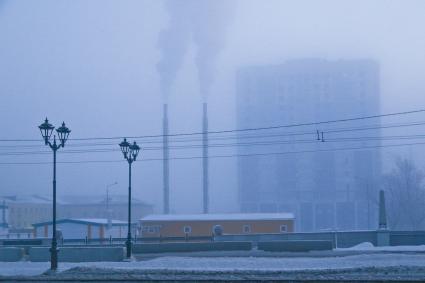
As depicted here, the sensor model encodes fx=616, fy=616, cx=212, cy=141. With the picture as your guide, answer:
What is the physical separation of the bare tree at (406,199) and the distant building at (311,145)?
3320 mm

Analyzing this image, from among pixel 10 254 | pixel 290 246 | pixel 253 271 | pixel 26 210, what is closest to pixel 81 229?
pixel 10 254

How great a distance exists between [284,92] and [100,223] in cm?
4555

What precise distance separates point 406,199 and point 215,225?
32637mm

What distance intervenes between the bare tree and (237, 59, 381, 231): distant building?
332cm

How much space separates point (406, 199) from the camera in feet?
257

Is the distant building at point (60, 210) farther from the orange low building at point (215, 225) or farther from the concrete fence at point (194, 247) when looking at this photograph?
the concrete fence at point (194, 247)

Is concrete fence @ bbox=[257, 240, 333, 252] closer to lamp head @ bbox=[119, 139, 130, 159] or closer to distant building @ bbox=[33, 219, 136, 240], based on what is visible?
lamp head @ bbox=[119, 139, 130, 159]

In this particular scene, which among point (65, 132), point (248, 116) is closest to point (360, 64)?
point (248, 116)

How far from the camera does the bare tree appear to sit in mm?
77562

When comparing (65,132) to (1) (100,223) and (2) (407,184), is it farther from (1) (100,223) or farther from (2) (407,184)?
(2) (407,184)

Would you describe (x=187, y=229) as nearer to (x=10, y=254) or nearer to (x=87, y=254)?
(x=10, y=254)

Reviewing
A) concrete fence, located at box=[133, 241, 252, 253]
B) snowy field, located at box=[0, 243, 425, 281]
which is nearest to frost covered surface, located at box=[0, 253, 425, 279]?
snowy field, located at box=[0, 243, 425, 281]

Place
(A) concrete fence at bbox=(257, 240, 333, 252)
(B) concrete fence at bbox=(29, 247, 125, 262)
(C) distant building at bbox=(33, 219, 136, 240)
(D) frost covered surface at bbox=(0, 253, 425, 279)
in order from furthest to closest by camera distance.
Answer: (C) distant building at bbox=(33, 219, 136, 240) → (A) concrete fence at bbox=(257, 240, 333, 252) → (B) concrete fence at bbox=(29, 247, 125, 262) → (D) frost covered surface at bbox=(0, 253, 425, 279)

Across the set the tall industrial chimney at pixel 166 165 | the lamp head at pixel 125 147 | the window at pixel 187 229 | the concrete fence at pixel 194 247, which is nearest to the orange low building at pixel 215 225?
the window at pixel 187 229
